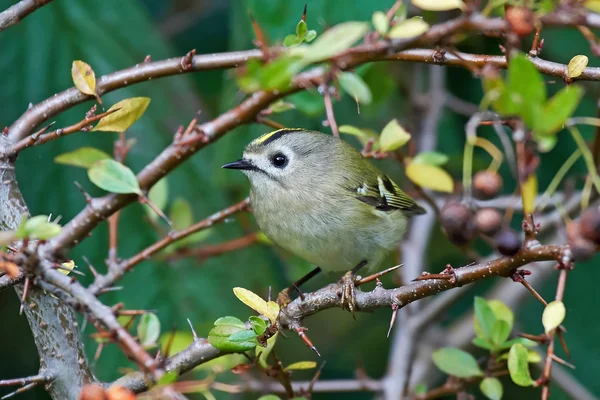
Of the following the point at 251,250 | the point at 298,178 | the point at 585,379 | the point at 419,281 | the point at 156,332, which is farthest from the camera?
the point at 585,379

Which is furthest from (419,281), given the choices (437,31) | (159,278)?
(159,278)

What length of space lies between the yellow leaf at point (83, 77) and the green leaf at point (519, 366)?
105 cm

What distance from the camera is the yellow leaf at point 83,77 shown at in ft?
5.14

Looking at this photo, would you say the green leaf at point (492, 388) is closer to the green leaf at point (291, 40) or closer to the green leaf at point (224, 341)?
the green leaf at point (224, 341)

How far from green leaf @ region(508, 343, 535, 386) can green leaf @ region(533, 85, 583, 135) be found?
668 mm

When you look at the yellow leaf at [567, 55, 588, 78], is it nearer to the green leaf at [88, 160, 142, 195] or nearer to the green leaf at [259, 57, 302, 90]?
the green leaf at [259, 57, 302, 90]

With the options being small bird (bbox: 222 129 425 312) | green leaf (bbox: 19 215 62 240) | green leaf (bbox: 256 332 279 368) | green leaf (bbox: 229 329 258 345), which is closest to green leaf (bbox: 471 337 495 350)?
green leaf (bbox: 256 332 279 368)

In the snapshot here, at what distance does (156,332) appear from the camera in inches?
62.9

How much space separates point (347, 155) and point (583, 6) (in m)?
1.76

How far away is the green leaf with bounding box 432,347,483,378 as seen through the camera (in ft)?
5.64

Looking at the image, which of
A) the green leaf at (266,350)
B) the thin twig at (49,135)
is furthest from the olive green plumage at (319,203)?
the thin twig at (49,135)

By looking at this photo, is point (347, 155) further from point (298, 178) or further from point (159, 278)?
point (159, 278)

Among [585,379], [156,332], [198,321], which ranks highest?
[156,332]

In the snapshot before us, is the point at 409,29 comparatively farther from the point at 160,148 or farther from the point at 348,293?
the point at 160,148
